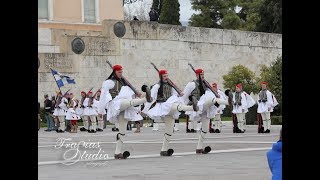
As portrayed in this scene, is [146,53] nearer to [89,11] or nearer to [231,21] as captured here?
[89,11]

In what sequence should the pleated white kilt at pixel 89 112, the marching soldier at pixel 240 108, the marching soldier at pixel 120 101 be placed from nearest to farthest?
the marching soldier at pixel 120 101
the marching soldier at pixel 240 108
the pleated white kilt at pixel 89 112

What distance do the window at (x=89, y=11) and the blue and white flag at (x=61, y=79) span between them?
821cm

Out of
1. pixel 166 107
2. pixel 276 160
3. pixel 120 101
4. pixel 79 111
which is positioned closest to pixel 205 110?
pixel 166 107

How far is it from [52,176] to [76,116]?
1944 cm

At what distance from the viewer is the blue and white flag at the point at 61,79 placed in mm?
35969

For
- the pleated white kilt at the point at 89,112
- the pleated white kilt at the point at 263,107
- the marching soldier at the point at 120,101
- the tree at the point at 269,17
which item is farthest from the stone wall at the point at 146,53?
the marching soldier at the point at 120,101

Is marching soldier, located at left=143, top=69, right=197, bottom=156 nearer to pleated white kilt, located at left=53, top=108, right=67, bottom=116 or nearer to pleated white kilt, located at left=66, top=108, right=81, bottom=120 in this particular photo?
pleated white kilt, located at left=66, top=108, right=81, bottom=120

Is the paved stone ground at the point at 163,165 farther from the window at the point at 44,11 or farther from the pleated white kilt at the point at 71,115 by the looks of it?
the window at the point at 44,11

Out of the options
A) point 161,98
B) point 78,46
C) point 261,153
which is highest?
point 78,46
